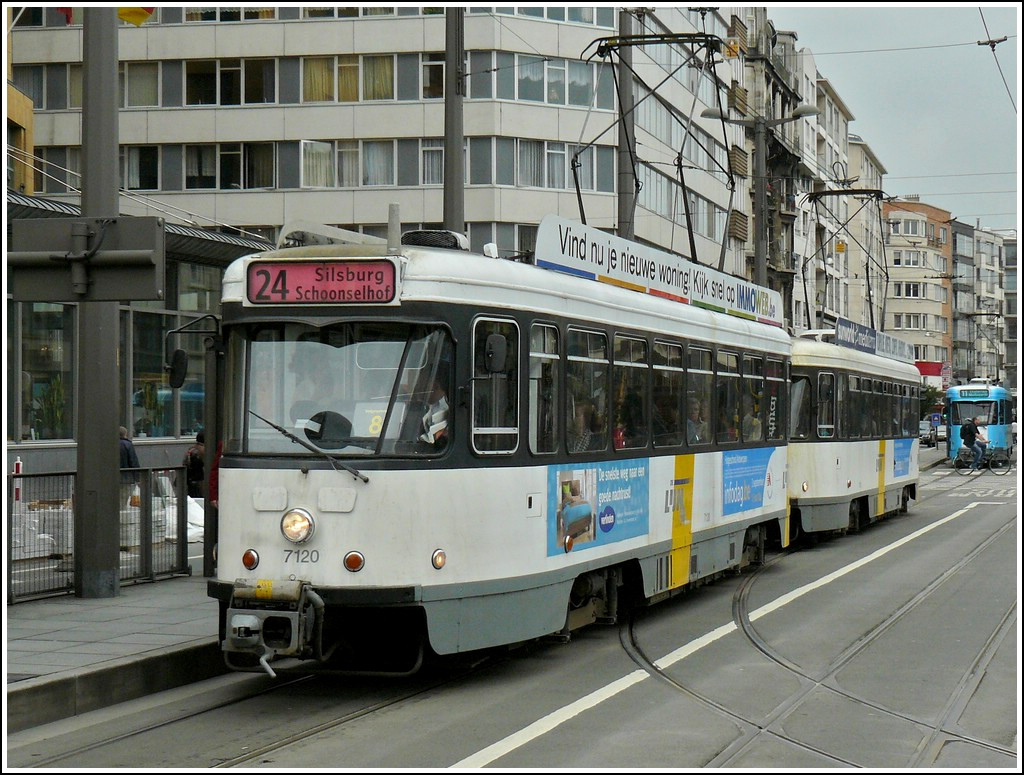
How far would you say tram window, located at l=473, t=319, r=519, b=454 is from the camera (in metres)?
9.26

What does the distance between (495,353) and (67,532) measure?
5459 mm

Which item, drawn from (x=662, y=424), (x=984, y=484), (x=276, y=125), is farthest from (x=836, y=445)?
(x=276, y=125)

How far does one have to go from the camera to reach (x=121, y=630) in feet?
34.4

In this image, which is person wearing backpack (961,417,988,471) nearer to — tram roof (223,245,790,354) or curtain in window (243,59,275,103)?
curtain in window (243,59,275,103)

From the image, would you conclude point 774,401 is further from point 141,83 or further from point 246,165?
point 141,83

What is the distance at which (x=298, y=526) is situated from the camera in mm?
8758

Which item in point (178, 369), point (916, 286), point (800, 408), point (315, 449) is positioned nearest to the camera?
point (315, 449)

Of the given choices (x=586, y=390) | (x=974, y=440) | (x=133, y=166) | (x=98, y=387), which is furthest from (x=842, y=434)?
(x=974, y=440)

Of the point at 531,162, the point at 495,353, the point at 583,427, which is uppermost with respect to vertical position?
the point at 531,162

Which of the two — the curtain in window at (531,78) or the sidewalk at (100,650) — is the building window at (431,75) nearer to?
the curtain in window at (531,78)

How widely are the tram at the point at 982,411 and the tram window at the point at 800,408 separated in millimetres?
31102

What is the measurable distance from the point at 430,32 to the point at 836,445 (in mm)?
22901

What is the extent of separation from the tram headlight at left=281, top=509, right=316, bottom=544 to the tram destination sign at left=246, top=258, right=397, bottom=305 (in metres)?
1.35

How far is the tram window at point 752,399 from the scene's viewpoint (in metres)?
15.2
